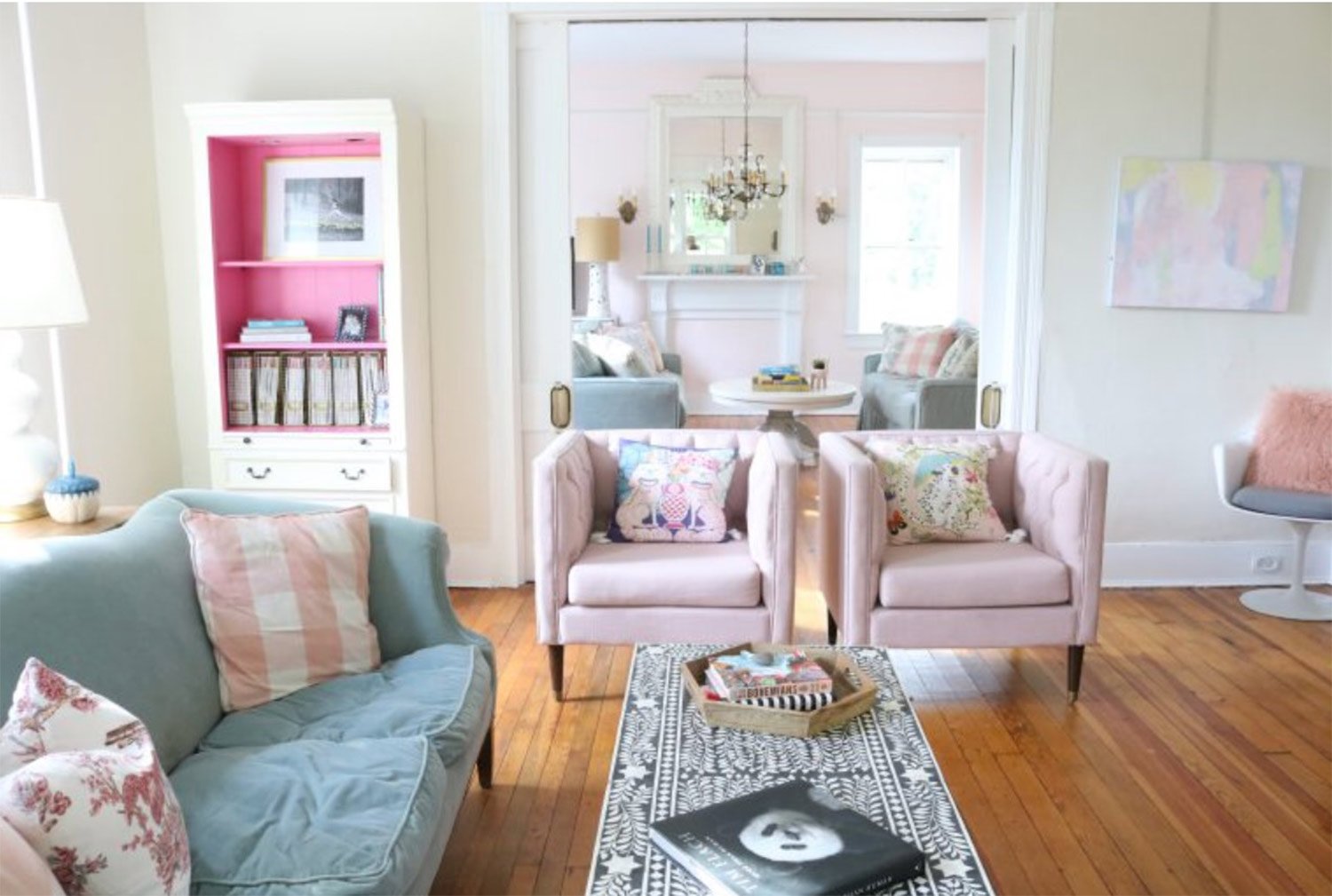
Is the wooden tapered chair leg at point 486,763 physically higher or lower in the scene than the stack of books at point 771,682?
lower

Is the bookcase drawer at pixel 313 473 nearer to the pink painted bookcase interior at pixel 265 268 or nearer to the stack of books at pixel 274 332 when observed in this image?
the pink painted bookcase interior at pixel 265 268

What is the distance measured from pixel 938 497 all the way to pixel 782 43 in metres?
4.98

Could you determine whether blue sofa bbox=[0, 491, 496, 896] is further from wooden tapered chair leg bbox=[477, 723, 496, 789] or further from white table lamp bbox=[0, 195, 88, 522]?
white table lamp bbox=[0, 195, 88, 522]

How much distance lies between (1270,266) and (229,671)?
396 centimetres

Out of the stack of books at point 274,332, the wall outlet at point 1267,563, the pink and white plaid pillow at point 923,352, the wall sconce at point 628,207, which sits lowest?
the wall outlet at point 1267,563

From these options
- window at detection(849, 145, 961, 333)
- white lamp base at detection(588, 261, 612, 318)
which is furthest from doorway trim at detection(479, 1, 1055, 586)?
window at detection(849, 145, 961, 333)

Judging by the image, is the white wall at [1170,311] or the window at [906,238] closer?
the white wall at [1170,311]

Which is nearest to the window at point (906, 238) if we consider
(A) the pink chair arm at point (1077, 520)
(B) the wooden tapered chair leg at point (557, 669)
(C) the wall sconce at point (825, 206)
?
(C) the wall sconce at point (825, 206)

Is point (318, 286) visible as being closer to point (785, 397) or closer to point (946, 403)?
point (785, 397)

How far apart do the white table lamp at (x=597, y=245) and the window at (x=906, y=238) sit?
1904 millimetres

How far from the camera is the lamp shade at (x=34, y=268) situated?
2.52 metres

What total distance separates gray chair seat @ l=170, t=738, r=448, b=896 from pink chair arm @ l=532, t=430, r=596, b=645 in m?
1.14

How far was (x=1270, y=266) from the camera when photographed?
4.22 m

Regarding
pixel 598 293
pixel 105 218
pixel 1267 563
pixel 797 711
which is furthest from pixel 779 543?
pixel 598 293
